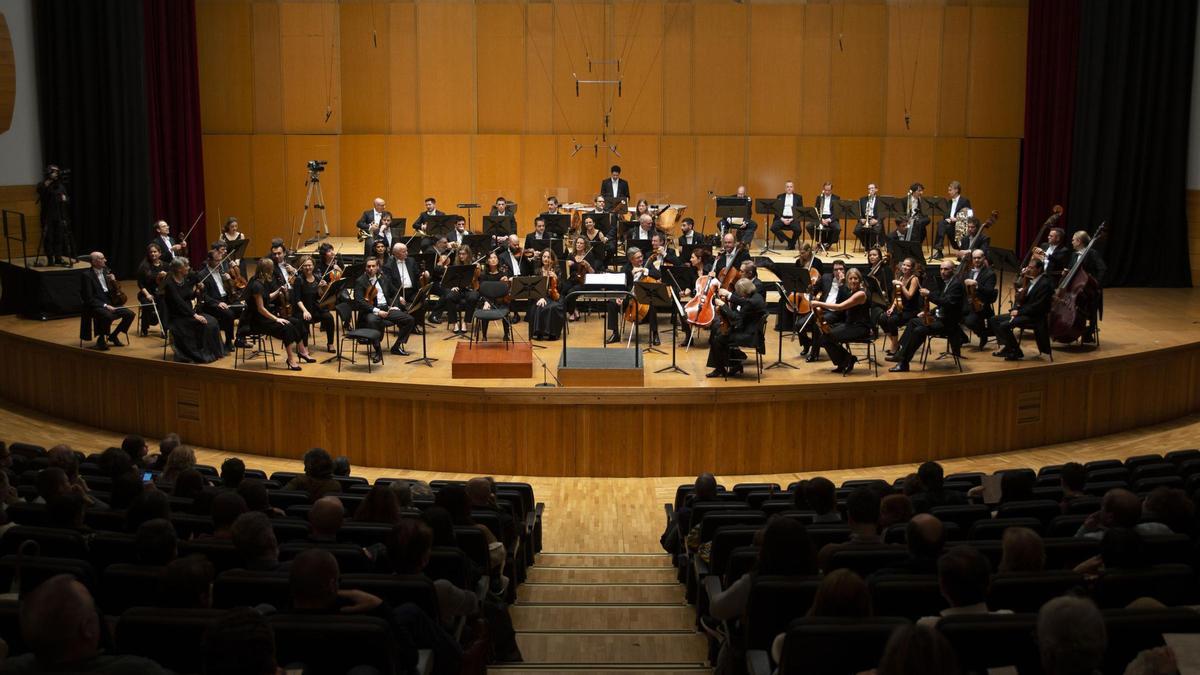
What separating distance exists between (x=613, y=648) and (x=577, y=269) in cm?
809

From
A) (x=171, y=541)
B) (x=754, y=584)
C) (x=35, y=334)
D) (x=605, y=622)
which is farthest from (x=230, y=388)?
(x=754, y=584)

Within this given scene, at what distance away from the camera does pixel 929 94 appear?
20.2 metres

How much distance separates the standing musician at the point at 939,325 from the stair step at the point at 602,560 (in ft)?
13.3

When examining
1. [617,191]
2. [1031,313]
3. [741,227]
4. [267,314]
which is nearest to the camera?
[267,314]

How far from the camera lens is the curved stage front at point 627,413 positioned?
37.2ft

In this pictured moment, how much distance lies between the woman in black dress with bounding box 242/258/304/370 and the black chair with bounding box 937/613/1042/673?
889 cm

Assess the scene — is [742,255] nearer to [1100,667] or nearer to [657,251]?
[657,251]

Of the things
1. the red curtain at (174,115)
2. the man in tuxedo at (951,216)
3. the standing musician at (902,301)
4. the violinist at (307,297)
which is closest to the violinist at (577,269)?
the violinist at (307,297)

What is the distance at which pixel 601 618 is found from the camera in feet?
23.1

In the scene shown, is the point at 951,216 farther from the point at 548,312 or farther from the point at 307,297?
the point at 307,297

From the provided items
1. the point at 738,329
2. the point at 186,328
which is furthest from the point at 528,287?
the point at 186,328

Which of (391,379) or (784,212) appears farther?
(784,212)

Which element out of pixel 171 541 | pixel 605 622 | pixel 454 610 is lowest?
pixel 605 622

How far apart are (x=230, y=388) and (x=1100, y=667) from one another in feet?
30.9
